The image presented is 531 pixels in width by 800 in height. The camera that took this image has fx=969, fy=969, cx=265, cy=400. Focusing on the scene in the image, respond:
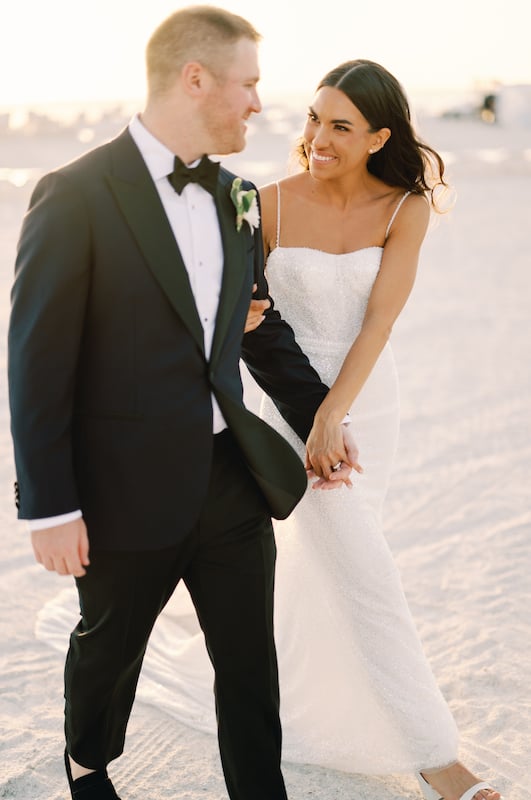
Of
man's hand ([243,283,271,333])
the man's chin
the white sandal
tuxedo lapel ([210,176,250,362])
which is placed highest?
the man's chin

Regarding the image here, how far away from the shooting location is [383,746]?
2.93 meters

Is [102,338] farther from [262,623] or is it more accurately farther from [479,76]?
[479,76]

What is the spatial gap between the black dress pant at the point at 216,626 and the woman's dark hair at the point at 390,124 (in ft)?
3.89

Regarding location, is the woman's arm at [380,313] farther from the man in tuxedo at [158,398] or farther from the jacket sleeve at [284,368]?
the man in tuxedo at [158,398]

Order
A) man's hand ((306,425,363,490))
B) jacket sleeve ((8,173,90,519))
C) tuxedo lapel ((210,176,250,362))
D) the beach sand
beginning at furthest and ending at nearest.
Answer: the beach sand, man's hand ((306,425,363,490)), tuxedo lapel ((210,176,250,362)), jacket sleeve ((8,173,90,519))

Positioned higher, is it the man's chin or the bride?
the man's chin

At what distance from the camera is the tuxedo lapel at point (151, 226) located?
1978mm

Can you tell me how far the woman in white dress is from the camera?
9.36 ft

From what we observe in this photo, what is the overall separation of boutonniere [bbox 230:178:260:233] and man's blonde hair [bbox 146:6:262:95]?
0.29 metres

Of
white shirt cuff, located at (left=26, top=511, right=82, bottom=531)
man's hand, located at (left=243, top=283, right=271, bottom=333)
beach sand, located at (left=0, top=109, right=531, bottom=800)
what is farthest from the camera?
beach sand, located at (left=0, top=109, right=531, bottom=800)

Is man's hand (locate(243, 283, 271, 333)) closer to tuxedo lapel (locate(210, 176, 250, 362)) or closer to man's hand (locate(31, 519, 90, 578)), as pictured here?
tuxedo lapel (locate(210, 176, 250, 362))

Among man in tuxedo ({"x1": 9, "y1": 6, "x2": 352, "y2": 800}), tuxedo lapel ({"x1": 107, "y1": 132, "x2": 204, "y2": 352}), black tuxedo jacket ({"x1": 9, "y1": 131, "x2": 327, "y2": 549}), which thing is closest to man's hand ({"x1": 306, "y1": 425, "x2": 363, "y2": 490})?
man in tuxedo ({"x1": 9, "y1": 6, "x2": 352, "y2": 800})

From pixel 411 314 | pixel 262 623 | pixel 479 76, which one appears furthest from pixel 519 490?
pixel 479 76

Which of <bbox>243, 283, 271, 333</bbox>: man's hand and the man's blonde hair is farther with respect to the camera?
<bbox>243, 283, 271, 333</bbox>: man's hand
